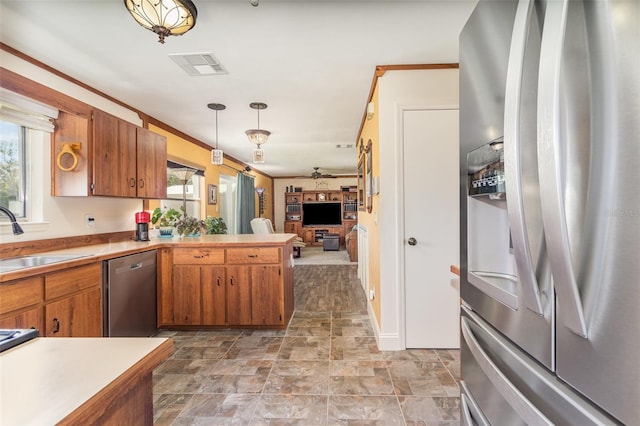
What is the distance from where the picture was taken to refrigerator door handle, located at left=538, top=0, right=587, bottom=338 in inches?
18.8

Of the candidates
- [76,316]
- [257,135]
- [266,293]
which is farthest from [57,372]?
[257,135]

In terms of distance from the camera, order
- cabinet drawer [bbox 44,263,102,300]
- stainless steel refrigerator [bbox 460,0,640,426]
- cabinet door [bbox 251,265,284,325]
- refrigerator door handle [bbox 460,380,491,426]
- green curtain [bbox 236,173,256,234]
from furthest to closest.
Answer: green curtain [bbox 236,173,256,234], cabinet door [bbox 251,265,284,325], cabinet drawer [bbox 44,263,102,300], refrigerator door handle [bbox 460,380,491,426], stainless steel refrigerator [bbox 460,0,640,426]

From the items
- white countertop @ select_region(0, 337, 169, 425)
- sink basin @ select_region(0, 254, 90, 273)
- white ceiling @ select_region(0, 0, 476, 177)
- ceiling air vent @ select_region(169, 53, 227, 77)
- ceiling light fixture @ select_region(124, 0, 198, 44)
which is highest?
white ceiling @ select_region(0, 0, 476, 177)

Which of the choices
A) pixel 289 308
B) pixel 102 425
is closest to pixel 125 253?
pixel 289 308

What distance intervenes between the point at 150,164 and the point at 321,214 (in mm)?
7044

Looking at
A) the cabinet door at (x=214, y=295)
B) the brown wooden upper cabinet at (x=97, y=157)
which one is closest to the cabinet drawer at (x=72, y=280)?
the brown wooden upper cabinet at (x=97, y=157)

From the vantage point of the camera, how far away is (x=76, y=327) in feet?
6.61

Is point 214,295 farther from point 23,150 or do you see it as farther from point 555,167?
point 555,167

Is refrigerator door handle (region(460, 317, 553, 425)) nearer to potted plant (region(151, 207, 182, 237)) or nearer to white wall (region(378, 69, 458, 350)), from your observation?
white wall (region(378, 69, 458, 350))

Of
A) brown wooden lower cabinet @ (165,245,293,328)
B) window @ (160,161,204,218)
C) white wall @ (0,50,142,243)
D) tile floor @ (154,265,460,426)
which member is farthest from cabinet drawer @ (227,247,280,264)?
window @ (160,161,204,218)

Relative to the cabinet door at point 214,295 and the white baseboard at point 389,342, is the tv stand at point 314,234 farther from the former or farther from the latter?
the white baseboard at point 389,342

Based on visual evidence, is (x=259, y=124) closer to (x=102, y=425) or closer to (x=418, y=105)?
(x=418, y=105)

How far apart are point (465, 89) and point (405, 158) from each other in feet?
4.99

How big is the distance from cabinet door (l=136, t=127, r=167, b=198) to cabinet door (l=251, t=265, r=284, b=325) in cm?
146
